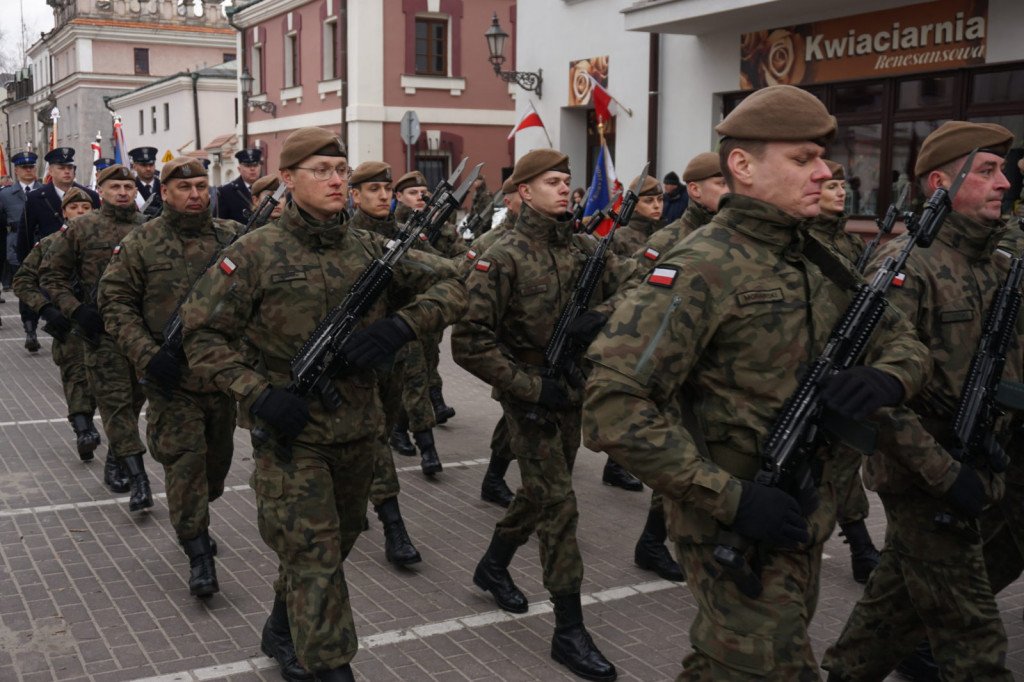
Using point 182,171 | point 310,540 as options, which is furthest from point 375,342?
point 182,171

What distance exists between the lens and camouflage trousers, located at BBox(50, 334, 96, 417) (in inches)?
329

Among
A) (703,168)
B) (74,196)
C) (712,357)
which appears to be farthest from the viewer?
(74,196)

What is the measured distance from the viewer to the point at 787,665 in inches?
112

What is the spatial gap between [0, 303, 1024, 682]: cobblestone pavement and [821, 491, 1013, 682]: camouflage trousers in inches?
35.8

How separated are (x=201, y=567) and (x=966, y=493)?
11.9 ft

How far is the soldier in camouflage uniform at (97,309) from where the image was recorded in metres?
6.94

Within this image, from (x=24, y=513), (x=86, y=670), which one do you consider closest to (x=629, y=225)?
(x=24, y=513)

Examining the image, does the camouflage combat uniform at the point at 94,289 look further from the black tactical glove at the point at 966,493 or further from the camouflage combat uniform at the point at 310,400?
the black tactical glove at the point at 966,493

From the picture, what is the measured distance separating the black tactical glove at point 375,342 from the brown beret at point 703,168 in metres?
2.83

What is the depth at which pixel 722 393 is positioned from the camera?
2930 mm

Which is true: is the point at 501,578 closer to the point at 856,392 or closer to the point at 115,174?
the point at 856,392

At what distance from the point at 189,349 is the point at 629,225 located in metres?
4.87

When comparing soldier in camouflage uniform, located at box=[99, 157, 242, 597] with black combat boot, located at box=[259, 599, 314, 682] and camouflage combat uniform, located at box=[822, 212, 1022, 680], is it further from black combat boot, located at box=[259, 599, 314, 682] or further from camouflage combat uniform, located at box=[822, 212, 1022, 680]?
camouflage combat uniform, located at box=[822, 212, 1022, 680]

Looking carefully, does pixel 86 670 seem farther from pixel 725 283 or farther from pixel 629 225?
pixel 629 225
